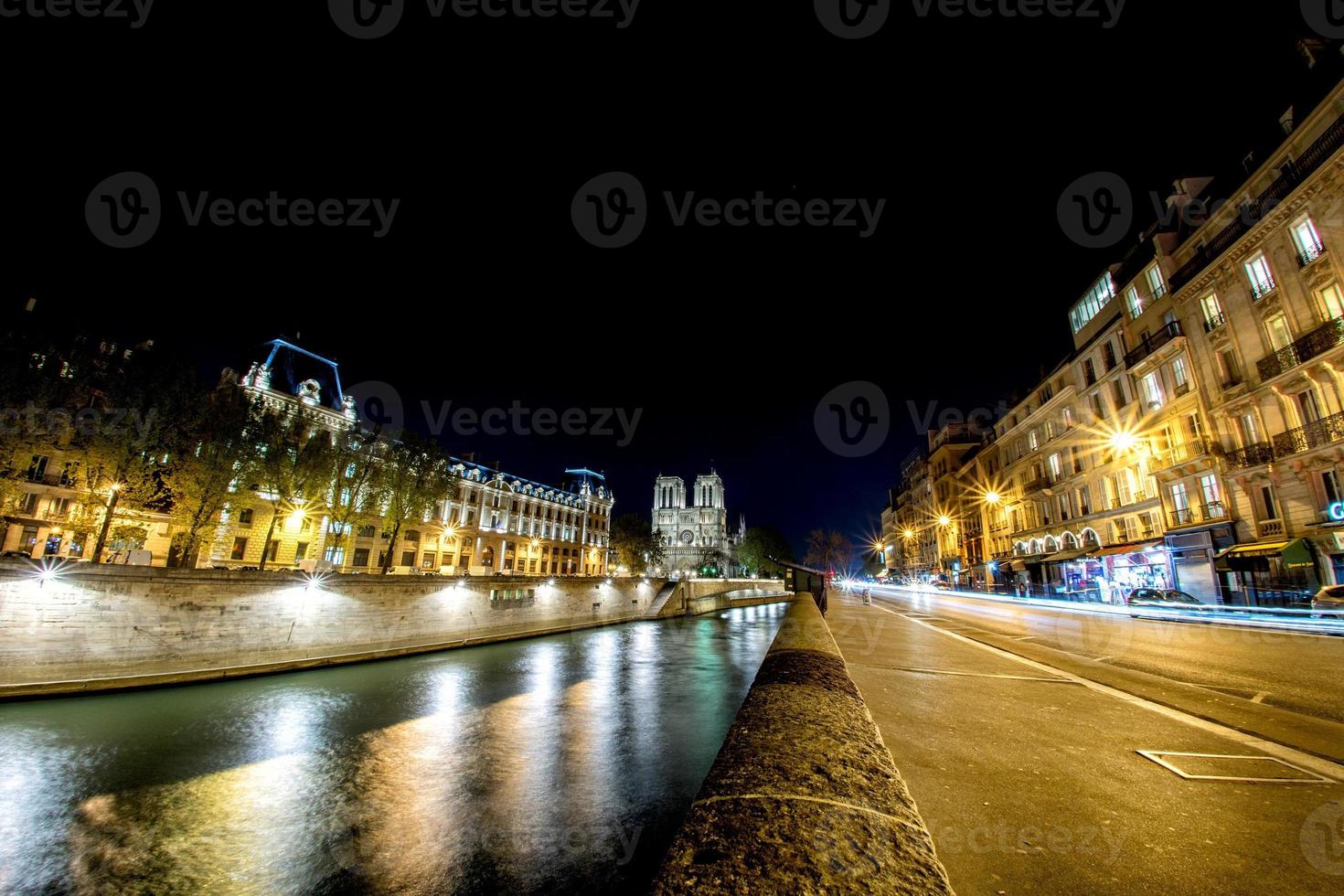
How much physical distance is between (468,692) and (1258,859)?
2066 centimetres

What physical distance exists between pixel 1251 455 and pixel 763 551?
95.0 metres

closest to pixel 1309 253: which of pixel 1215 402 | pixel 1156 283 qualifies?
pixel 1215 402

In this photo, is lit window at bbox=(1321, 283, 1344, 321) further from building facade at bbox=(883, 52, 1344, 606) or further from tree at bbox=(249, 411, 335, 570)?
tree at bbox=(249, 411, 335, 570)

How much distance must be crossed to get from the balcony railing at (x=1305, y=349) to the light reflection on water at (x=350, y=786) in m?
25.6

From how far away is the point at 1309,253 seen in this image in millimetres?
19797

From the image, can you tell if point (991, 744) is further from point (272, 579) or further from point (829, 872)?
point (272, 579)

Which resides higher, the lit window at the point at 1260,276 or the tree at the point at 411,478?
the lit window at the point at 1260,276

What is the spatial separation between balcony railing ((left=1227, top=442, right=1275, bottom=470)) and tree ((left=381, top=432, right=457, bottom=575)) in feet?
150

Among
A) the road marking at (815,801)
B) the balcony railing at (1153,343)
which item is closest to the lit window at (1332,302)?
the balcony railing at (1153,343)

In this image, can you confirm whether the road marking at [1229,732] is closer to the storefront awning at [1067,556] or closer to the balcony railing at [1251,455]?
the balcony railing at [1251,455]

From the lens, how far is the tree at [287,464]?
1151 inches

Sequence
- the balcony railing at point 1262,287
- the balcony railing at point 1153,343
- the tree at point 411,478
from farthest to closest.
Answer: the tree at point 411,478 → the balcony railing at point 1153,343 → the balcony railing at point 1262,287

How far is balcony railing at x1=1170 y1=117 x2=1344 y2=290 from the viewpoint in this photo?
18.4 meters

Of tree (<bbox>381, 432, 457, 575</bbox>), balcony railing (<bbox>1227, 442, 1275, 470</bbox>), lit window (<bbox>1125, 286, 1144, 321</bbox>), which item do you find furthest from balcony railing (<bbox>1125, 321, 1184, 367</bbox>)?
tree (<bbox>381, 432, 457, 575</bbox>)
